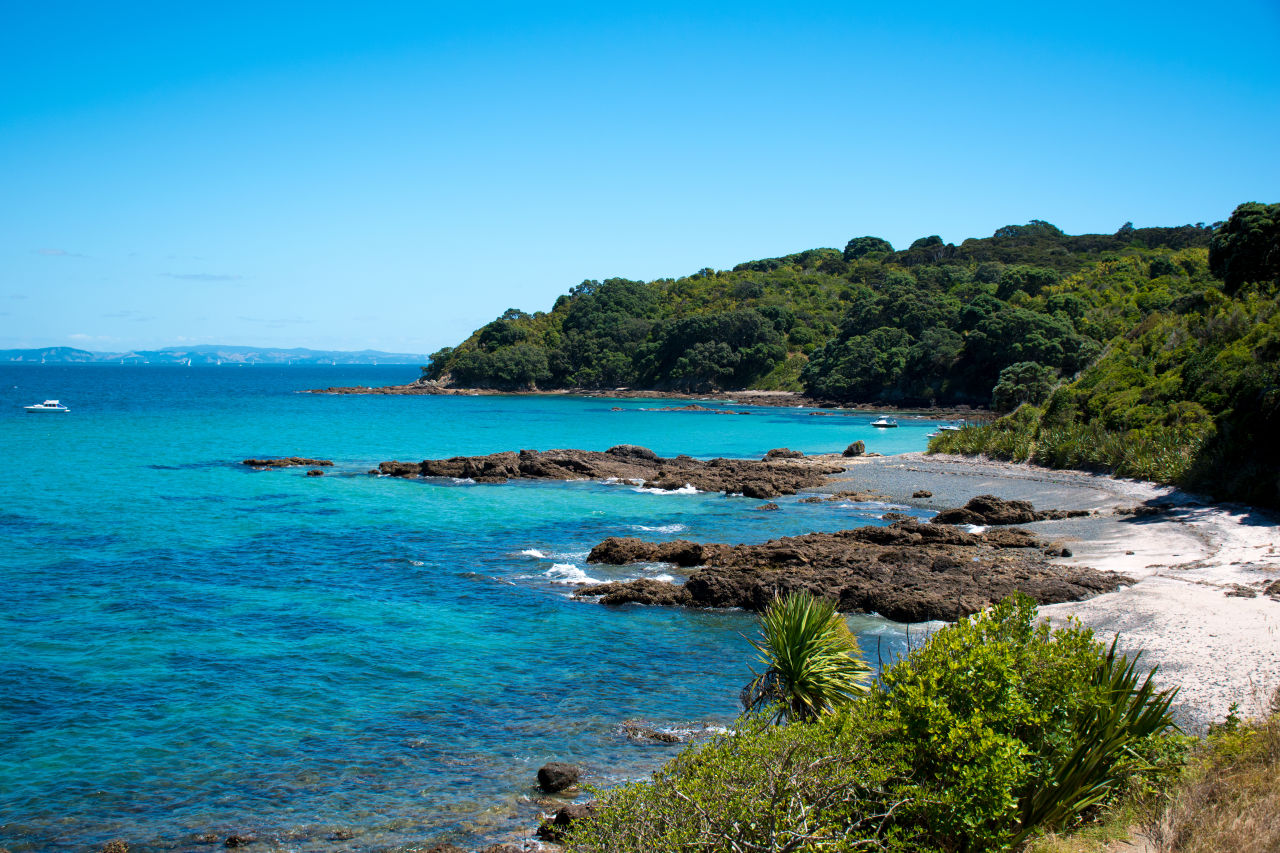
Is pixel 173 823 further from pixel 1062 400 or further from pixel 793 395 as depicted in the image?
pixel 793 395

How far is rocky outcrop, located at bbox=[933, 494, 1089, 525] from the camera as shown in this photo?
2983 centimetres

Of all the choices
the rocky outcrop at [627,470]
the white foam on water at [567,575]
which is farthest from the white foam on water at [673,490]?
the white foam on water at [567,575]

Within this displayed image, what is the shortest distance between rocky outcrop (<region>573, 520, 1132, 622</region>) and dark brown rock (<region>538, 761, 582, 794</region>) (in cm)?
792

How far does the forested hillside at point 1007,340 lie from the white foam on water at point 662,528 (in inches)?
717

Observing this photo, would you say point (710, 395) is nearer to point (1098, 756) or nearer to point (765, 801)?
point (1098, 756)

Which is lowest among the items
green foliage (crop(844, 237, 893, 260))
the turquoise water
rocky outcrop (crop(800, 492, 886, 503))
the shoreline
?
the turquoise water

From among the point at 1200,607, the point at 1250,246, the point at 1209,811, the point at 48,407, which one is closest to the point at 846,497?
the point at 1200,607

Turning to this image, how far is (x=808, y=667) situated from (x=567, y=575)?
1409 cm

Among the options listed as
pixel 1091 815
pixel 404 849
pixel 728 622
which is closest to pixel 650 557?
pixel 728 622

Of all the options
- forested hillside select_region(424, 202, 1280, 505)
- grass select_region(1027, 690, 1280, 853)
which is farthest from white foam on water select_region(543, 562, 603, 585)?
forested hillside select_region(424, 202, 1280, 505)

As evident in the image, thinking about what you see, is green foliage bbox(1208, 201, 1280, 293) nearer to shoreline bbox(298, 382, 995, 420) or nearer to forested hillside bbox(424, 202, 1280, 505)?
forested hillside bbox(424, 202, 1280, 505)

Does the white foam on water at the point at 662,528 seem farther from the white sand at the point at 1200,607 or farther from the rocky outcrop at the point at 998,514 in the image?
the white sand at the point at 1200,607

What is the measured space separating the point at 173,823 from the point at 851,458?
45.4 metres

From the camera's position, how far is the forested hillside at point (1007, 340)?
35.2 m
